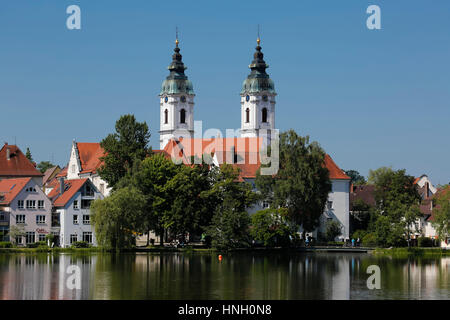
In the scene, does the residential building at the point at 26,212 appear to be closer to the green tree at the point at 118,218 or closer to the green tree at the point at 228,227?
the green tree at the point at 118,218

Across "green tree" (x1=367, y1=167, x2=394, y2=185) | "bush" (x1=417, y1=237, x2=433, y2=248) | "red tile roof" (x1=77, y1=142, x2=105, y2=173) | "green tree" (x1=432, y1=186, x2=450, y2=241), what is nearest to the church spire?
"red tile roof" (x1=77, y1=142, x2=105, y2=173)

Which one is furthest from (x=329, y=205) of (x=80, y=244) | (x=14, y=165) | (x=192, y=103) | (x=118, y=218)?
(x=192, y=103)

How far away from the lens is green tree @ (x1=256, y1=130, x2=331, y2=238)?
8738 centimetres

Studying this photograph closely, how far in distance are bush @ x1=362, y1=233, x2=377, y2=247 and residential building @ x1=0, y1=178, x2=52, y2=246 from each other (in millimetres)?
33962

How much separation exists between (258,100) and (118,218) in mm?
70627

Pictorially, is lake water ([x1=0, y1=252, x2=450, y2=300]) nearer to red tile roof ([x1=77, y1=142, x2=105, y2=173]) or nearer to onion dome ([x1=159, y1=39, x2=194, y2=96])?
red tile roof ([x1=77, y1=142, x2=105, y2=173])

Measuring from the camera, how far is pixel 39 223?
3511 inches

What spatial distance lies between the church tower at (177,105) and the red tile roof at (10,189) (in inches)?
2173

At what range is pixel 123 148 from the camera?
9281 centimetres

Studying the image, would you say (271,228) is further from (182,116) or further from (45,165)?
(45,165)

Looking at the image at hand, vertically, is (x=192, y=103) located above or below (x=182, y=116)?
above

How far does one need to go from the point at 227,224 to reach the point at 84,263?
21281mm

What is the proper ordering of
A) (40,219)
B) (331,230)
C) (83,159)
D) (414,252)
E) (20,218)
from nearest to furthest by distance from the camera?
(414,252) → (20,218) → (40,219) → (331,230) → (83,159)
